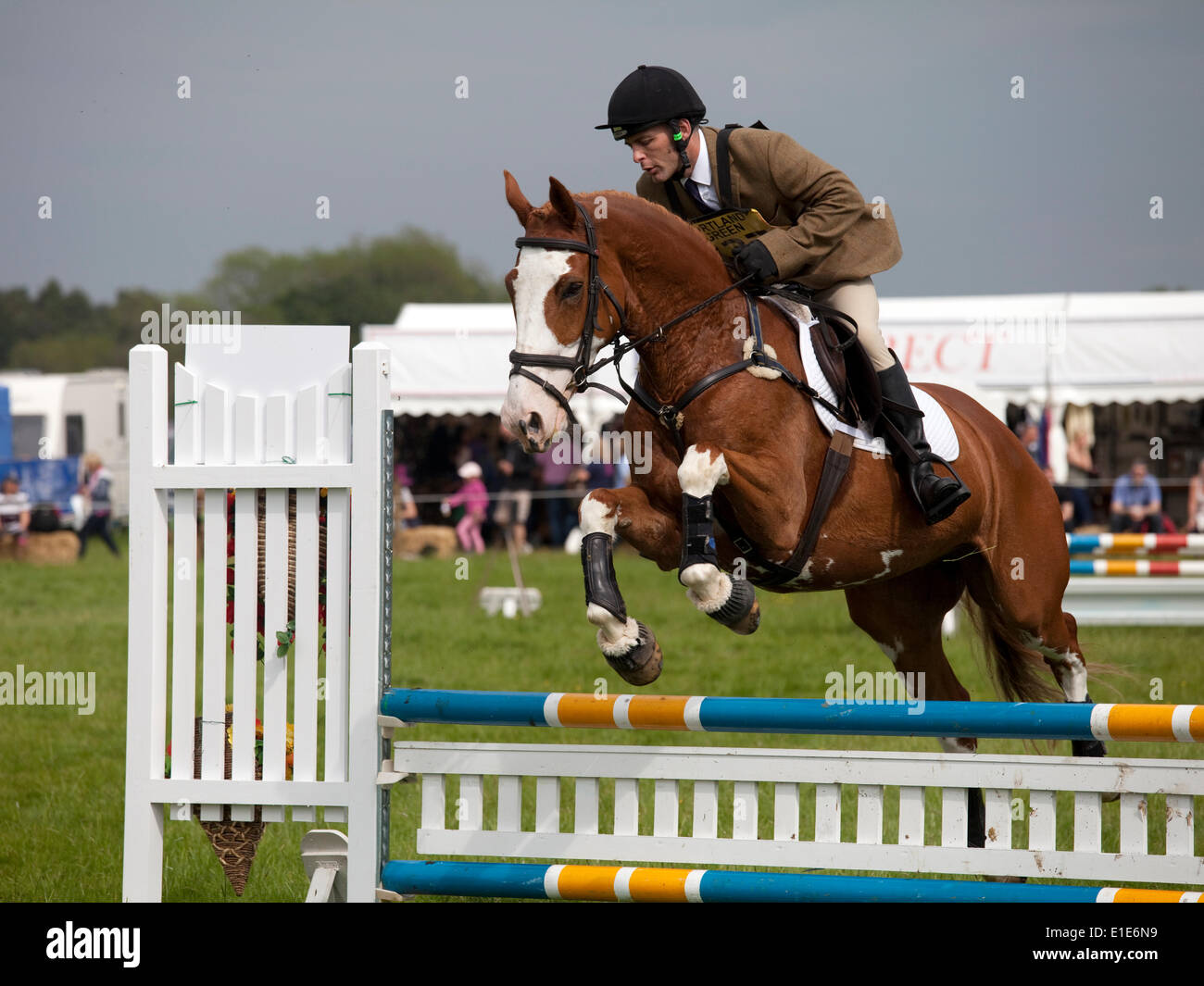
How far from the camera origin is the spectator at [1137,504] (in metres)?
14.2

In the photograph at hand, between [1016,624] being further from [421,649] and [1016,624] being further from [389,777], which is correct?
[421,649]

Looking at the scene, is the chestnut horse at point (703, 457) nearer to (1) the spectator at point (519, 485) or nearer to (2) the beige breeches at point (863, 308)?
(2) the beige breeches at point (863, 308)

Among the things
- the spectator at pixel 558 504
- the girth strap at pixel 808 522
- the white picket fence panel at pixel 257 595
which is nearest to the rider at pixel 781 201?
the girth strap at pixel 808 522

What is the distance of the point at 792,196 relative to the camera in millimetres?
3680

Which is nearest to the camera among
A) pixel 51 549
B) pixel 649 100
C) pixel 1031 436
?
pixel 649 100

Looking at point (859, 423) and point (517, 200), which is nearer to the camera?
point (517, 200)

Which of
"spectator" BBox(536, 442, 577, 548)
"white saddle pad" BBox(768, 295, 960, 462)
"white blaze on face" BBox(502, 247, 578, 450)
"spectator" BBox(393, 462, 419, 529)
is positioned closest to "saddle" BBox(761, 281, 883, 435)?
"white saddle pad" BBox(768, 295, 960, 462)

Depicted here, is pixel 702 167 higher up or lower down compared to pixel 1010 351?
lower down

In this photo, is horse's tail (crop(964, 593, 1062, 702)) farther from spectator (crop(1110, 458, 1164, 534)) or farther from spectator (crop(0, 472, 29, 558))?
spectator (crop(0, 472, 29, 558))

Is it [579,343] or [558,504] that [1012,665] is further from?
[558,504]

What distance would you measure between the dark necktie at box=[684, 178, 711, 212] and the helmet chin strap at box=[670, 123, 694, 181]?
0.11 ft

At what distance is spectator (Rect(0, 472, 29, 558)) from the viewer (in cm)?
1633

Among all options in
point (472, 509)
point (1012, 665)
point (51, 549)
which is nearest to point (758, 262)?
point (1012, 665)

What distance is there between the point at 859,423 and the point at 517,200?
1207mm
